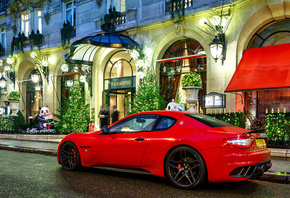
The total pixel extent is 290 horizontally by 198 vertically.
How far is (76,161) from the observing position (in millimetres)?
6879

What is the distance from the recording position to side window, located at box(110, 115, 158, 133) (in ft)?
19.7

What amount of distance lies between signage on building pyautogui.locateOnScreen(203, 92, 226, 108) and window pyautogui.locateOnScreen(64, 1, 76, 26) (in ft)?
42.0

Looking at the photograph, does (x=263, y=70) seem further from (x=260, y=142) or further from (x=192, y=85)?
(x=260, y=142)

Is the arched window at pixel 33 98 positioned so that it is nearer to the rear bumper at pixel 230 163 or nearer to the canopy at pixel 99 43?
the canopy at pixel 99 43

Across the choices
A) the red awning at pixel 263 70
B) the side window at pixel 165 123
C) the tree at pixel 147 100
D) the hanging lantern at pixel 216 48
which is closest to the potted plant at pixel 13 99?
the tree at pixel 147 100

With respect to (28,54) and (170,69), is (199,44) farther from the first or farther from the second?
(28,54)

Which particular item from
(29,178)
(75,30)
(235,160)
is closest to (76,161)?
(29,178)

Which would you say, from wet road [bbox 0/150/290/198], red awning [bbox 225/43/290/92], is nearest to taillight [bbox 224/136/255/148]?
wet road [bbox 0/150/290/198]

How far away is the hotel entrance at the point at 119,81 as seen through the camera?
19.0 metres

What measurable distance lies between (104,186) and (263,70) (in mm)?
8573

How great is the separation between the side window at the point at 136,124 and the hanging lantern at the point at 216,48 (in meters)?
8.41

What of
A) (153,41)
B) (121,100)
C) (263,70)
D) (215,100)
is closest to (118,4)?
(153,41)

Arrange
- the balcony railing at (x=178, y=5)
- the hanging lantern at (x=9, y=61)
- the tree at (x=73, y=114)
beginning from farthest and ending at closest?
1. the hanging lantern at (x=9, y=61)
2. the tree at (x=73, y=114)
3. the balcony railing at (x=178, y=5)

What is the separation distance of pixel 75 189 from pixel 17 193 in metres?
0.92
